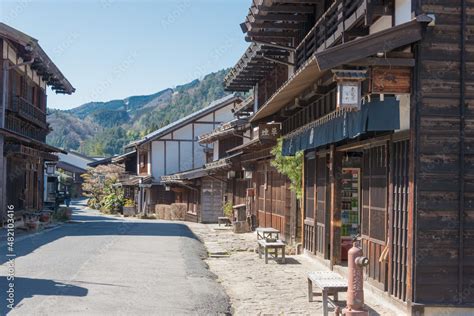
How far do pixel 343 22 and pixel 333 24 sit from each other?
3.05 feet

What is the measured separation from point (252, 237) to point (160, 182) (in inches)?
852

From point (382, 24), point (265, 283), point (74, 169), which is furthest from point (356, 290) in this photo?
point (74, 169)

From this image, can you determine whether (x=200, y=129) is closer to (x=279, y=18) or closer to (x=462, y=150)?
(x=279, y=18)

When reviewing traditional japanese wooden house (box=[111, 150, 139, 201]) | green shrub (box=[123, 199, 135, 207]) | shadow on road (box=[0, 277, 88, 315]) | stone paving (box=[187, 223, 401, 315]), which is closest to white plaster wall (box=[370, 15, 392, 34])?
stone paving (box=[187, 223, 401, 315])

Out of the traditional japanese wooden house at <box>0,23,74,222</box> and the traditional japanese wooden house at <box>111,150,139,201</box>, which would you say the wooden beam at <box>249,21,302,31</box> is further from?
the traditional japanese wooden house at <box>111,150,139,201</box>

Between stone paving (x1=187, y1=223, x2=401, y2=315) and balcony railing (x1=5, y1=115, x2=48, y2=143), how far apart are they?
13.3 m

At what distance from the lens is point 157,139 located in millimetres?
46156

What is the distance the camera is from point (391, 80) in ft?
28.1

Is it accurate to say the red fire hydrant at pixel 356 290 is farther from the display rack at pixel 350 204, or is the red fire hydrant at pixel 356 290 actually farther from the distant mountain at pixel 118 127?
the distant mountain at pixel 118 127

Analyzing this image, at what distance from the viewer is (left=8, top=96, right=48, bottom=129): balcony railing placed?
27.4 m

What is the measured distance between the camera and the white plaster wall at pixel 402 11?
8773 millimetres

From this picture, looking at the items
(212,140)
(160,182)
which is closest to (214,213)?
(212,140)

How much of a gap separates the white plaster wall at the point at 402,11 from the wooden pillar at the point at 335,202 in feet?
15.7

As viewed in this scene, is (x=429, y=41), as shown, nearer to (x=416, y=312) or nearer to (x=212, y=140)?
(x=416, y=312)
